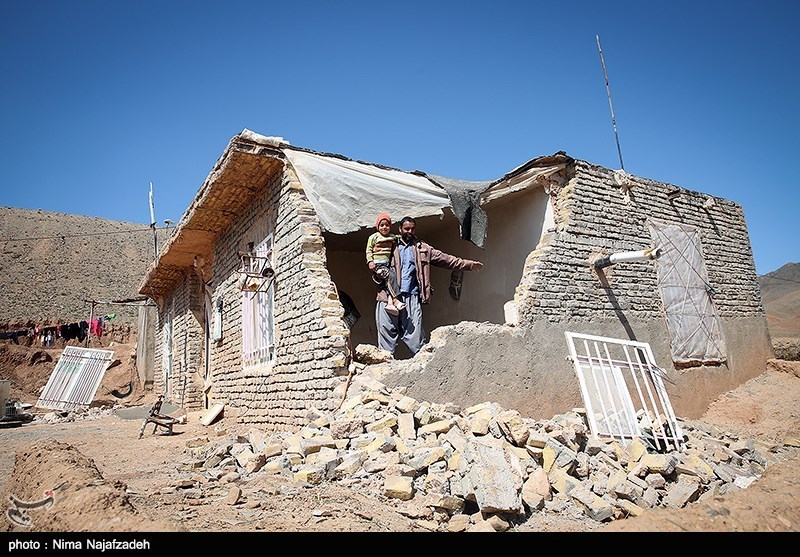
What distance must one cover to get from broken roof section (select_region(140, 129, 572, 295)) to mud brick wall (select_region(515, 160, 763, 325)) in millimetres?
651

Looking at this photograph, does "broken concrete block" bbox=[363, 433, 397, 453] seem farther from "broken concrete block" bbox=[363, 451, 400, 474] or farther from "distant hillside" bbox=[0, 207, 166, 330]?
"distant hillside" bbox=[0, 207, 166, 330]

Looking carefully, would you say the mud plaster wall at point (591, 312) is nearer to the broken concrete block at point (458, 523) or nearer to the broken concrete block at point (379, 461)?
the broken concrete block at point (379, 461)

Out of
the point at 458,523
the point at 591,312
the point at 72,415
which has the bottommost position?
the point at 458,523

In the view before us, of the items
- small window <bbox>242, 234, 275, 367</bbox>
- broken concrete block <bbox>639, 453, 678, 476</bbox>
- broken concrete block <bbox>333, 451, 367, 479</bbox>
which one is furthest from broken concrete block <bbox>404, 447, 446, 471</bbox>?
small window <bbox>242, 234, 275, 367</bbox>

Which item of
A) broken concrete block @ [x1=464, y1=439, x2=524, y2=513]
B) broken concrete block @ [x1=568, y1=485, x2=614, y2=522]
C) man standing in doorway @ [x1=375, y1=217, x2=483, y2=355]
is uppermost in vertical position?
man standing in doorway @ [x1=375, y1=217, x2=483, y2=355]

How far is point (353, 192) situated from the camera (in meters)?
5.77

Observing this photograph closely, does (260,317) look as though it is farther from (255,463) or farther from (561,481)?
(561,481)

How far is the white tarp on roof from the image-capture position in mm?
5656

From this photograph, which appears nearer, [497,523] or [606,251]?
[497,523]

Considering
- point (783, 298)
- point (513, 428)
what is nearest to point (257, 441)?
point (513, 428)

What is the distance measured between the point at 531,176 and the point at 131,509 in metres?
5.65

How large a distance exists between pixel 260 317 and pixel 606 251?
15.9 ft

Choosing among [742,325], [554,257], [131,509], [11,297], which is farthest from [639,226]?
[11,297]

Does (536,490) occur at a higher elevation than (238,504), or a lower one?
lower
